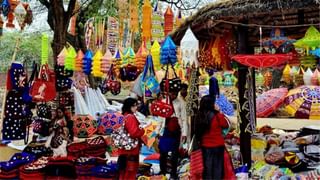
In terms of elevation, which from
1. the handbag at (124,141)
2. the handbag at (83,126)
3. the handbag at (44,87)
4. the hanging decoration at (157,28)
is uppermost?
the hanging decoration at (157,28)

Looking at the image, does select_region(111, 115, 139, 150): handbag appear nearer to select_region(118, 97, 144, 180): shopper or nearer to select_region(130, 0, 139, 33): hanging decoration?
select_region(118, 97, 144, 180): shopper

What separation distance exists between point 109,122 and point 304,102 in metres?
5.29

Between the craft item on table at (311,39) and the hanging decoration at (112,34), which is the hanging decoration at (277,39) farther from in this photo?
the hanging decoration at (112,34)

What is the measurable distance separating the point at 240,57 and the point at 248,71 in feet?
3.27

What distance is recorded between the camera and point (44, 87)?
867 cm

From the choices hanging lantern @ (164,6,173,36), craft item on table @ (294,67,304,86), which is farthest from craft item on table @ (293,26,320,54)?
craft item on table @ (294,67,304,86)

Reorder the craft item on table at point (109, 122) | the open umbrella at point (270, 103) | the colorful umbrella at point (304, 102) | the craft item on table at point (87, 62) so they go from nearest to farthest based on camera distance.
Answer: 1. the craft item on table at point (87, 62)
2. the craft item on table at point (109, 122)
3. the colorful umbrella at point (304, 102)
4. the open umbrella at point (270, 103)

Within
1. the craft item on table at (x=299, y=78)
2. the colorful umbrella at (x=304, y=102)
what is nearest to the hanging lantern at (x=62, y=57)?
the colorful umbrella at (x=304, y=102)

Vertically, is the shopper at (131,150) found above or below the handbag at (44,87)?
below

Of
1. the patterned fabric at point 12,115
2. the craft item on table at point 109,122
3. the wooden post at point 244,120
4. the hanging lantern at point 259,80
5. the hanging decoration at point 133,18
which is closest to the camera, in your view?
the wooden post at point 244,120

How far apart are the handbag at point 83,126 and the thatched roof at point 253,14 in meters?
3.76

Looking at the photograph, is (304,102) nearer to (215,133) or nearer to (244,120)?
(244,120)

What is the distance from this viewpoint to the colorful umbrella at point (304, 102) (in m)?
12.1

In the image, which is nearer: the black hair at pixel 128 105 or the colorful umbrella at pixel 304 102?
the black hair at pixel 128 105
